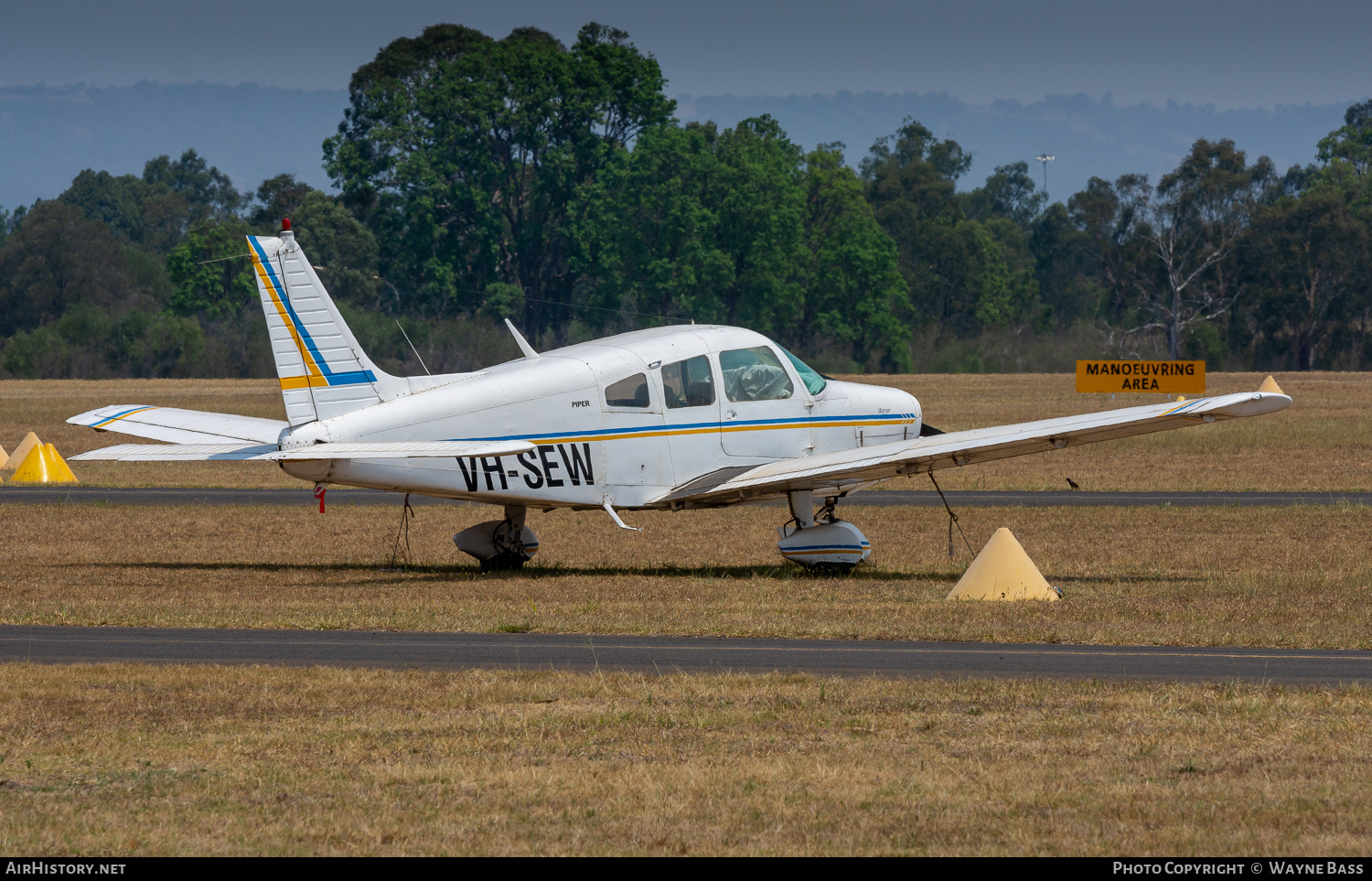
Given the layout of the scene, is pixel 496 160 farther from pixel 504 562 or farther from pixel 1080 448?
pixel 504 562

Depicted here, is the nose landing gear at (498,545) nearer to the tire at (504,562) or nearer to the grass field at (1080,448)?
the tire at (504,562)

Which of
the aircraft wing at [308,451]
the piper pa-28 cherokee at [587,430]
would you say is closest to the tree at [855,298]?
the piper pa-28 cherokee at [587,430]

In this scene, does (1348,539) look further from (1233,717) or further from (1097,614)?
(1233,717)

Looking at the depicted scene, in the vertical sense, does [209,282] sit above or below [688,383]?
above

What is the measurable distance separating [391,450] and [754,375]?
4.93 m

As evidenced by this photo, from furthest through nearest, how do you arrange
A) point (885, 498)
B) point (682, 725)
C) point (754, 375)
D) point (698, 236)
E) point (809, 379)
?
1. point (698, 236)
2. point (885, 498)
3. point (809, 379)
4. point (754, 375)
5. point (682, 725)

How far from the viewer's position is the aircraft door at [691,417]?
18062mm

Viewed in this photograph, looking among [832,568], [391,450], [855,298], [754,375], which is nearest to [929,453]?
[832,568]

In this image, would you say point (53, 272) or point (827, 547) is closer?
point (827, 547)

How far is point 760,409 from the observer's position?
1870 centimetres

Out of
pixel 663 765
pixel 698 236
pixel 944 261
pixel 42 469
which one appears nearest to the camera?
pixel 663 765

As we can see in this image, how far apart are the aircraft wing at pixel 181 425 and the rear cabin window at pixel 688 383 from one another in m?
4.82

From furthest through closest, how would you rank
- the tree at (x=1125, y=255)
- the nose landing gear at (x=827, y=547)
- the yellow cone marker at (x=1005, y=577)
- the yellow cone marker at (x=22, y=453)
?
the tree at (x=1125, y=255) → the yellow cone marker at (x=22, y=453) → the nose landing gear at (x=827, y=547) → the yellow cone marker at (x=1005, y=577)

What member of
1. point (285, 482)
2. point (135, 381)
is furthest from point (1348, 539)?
point (135, 381)
